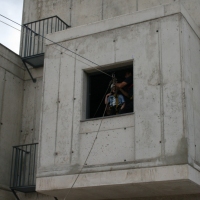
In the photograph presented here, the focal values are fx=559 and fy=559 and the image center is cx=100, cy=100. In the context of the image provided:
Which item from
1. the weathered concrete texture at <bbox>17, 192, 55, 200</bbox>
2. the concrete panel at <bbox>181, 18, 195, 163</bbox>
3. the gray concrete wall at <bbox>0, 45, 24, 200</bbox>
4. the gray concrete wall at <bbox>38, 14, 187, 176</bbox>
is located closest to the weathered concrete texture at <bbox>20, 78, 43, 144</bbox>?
the gray concrete wall at <bbox>0, 45, 24, 200</bbox>

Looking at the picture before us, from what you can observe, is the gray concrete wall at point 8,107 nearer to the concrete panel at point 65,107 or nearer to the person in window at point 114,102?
the concrete panel at point 65,107

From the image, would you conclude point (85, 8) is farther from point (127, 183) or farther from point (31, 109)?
point (127, 183)

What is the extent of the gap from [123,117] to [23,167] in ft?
16.1

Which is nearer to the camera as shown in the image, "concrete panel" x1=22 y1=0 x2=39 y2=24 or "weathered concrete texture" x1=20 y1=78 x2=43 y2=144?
"weathered concrete texture" x1=20 y1=78 x2=43 y2=144

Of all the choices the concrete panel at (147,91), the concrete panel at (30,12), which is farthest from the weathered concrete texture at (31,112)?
the concrete panel at (147,91)

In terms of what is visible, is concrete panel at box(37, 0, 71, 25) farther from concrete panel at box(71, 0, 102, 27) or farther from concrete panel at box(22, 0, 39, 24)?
concrete panel at box(71, 0, 102, 27)

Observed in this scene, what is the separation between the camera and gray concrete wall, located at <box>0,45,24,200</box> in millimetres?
19391

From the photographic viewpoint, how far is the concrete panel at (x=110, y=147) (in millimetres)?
15875

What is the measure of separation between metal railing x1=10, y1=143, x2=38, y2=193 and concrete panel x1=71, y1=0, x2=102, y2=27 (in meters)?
5.13

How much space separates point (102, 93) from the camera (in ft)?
59.8

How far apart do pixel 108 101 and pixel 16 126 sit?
4.52m

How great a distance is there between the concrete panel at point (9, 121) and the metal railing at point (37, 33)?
134 centimetres

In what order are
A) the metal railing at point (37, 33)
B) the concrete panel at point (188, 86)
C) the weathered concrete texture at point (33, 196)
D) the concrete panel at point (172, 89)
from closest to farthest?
the concrete panel at point (172, 89)
the concrete panel at point (188, 86)
the weathered concrete texture at point (33, 196)
the metal railing at point (37, 33)

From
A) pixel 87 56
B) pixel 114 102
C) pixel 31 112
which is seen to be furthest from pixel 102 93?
pixel 31 112
